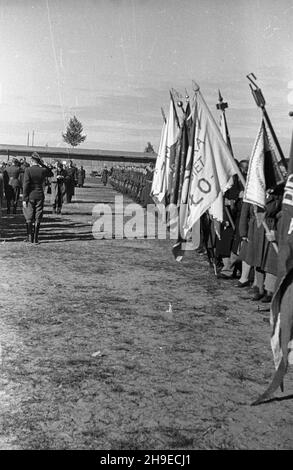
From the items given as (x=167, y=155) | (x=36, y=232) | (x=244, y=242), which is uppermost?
Answer: (x=167, y=155)

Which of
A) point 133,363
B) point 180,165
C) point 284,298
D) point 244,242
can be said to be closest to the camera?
point 284,298

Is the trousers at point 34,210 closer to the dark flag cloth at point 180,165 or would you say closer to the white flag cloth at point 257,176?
the dark flag cloth at point 180,165

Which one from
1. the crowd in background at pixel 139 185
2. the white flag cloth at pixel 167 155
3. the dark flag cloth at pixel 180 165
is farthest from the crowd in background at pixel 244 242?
the crowd in background at pixel 139 185

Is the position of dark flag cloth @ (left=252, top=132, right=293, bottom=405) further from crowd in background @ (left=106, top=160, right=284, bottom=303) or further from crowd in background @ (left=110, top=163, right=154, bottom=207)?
crowd in background @ (left=110, top=163, right=154, bottom=207)

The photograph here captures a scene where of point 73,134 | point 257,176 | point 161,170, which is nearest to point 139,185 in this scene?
point 161,170

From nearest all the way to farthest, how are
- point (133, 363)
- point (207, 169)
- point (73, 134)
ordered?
1. point (133, 363)
2. point (207, 169)
3. point (73, 134)

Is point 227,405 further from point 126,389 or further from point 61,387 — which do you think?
point 61,387

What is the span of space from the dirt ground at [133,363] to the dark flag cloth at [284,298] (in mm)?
448

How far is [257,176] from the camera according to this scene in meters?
5.87

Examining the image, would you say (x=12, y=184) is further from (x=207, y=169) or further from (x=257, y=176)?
(x=257, y=176)

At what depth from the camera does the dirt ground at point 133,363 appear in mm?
3484

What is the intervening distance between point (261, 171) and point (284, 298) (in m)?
2.50

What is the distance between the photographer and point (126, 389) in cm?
419
